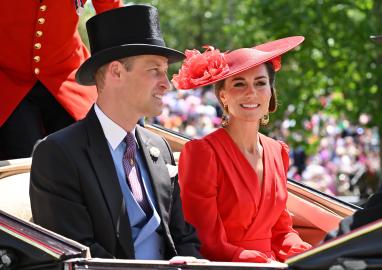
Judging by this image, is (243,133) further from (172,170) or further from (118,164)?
(118,164)

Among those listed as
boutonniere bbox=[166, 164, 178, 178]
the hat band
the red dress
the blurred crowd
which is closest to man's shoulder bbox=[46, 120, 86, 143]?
the hat band

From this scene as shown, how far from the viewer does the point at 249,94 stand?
4.10 meters

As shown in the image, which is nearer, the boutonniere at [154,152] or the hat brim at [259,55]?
the boutonniere at [154,152]

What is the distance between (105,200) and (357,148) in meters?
17.6

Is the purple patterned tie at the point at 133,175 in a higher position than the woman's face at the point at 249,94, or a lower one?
lower

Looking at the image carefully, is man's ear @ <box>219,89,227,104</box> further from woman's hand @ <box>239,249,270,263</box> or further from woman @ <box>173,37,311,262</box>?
woman's hand @ <box>239,249,270,263</box>

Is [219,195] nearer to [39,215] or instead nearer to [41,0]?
[39,215]

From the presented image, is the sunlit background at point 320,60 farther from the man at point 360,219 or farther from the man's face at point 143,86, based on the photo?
the man at point 360,219

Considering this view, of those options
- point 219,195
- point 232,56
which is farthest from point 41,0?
point 219,195

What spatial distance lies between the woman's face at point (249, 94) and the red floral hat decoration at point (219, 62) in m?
0.06

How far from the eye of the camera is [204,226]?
12.8 ft

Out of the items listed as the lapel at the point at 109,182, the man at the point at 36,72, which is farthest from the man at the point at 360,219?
the man at the point at 36,72

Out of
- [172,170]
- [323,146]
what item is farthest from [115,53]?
[323,146]

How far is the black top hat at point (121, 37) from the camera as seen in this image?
3.67 metres
